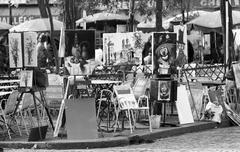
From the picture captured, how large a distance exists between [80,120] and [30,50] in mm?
1881

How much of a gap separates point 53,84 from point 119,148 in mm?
5203

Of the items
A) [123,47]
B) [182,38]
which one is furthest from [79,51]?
[123,47]

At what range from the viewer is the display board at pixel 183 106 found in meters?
16.5

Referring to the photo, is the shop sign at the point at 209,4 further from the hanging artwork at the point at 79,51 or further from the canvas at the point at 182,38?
the hanging artwork at the point at 79,51

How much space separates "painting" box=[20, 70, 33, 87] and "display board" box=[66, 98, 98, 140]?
0.91m

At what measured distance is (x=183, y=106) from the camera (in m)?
16.5

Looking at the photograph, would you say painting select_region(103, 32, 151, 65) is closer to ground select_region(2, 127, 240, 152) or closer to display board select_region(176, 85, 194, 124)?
display board select_region(176, 85, 194, 124)

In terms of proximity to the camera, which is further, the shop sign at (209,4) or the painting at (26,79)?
the shop sign at (209,4)

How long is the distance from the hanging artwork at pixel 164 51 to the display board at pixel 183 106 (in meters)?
0.70

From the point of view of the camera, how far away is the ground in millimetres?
13250

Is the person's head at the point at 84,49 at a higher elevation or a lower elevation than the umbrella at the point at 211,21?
lower

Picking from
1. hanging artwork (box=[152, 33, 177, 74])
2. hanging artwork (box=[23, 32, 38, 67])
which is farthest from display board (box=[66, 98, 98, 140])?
hanging artwork (box=[152, 33, 177, 74])

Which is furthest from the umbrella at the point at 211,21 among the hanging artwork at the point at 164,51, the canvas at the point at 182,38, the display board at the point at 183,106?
the hanging artwork at the point at 164,51

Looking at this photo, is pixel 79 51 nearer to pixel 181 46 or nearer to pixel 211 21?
pixel 181 46
